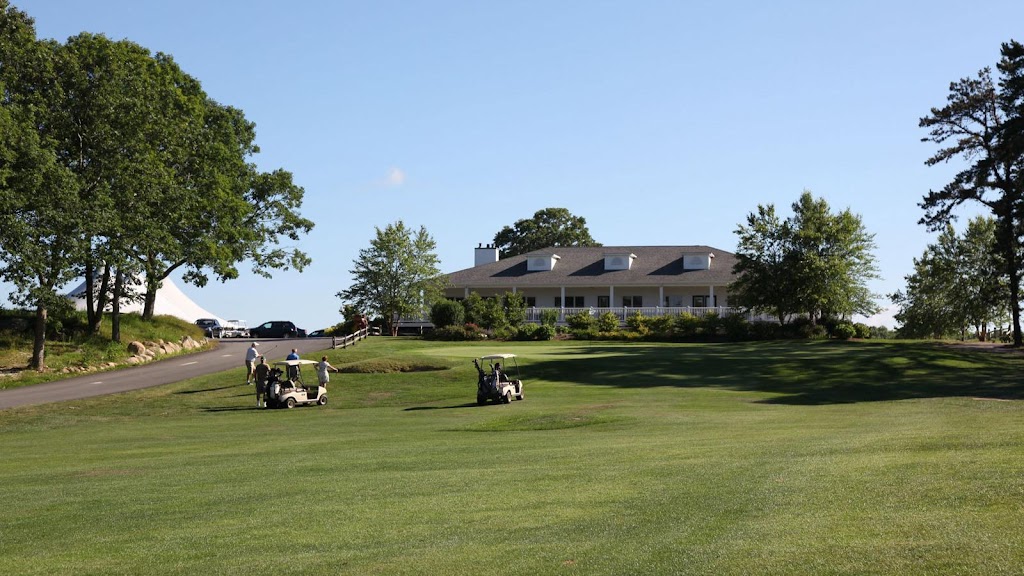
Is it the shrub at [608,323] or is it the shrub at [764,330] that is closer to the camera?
the shrub at [764,330]

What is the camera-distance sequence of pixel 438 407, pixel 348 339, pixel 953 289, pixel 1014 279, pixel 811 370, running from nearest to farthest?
pixel 438 407 < pixel 811 370 < pixel 1014 279 < pixel 348 339 < pixel 953 289

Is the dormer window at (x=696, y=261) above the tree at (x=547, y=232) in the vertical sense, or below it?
below

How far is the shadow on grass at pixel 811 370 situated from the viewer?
3531 cm

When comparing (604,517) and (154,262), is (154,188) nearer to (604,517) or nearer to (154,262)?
(154,262)

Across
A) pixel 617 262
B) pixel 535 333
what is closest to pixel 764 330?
pixel 535 333

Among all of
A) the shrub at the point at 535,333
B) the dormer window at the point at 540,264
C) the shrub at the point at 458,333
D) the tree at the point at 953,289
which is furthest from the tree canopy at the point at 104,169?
the tree at the point at 953,289

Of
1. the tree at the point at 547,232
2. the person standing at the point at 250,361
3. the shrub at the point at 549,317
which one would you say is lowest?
the person standing at the point at 250,361

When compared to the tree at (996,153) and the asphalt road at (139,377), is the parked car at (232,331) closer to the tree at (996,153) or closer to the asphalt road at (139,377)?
the asphalt road at (139,377)

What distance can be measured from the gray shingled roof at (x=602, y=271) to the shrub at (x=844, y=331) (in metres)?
14.2

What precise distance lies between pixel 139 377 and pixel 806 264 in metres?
37.8

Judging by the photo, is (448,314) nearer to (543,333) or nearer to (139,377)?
(543,333)

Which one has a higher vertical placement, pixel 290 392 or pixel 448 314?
pixel 448 314

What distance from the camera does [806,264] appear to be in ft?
197

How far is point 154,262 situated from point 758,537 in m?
48.6
